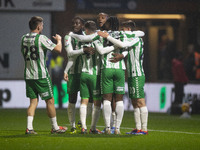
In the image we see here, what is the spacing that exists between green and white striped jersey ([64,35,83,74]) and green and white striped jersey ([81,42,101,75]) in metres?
A: 0.20

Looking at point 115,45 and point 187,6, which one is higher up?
point 187,6

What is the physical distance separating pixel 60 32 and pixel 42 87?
12397 millimetres

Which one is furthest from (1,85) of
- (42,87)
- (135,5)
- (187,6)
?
(42,87)

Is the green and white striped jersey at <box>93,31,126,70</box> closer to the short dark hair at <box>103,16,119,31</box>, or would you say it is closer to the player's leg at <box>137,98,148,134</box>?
the short dark hair at <box>103,16,119,31</box>

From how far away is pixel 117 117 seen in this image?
9.58 metres

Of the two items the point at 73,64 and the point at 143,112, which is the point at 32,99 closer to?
the point at 73,64

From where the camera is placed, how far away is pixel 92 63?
386 inches

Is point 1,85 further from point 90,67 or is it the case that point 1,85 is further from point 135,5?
point 90,67

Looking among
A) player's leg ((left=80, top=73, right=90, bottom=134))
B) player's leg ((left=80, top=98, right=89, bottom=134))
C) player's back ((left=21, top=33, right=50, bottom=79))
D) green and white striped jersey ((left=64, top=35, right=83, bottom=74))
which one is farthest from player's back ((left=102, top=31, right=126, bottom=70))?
player's back ((left=21, top=33, right=50, bottom=79))

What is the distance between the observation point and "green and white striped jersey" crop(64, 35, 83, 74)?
32.6ft

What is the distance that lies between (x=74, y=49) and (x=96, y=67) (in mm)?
599

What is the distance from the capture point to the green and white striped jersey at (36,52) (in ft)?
31.1

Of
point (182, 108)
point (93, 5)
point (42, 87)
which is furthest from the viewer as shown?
point (93, 5)

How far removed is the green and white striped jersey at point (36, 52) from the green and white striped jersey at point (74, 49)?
0.51 m
